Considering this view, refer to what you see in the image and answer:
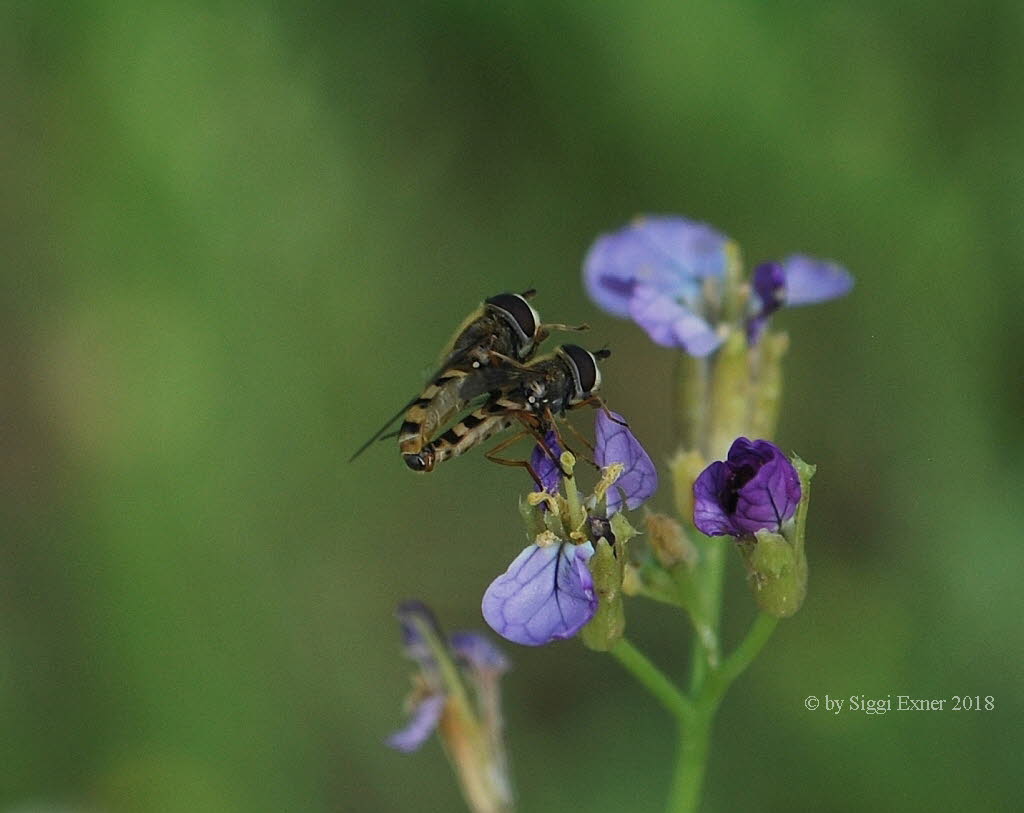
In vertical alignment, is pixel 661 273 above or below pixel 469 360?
above

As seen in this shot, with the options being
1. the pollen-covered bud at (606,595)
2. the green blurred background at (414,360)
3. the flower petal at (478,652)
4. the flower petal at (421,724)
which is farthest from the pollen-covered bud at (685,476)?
the green blurred background at (414,360)

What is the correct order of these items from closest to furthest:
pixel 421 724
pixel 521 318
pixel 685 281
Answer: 1. pixel 521 318
2. pixel 421 724
3. pixel 685 281

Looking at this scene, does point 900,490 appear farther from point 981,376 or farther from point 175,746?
point 175,746

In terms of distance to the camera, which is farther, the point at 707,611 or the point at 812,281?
the point at 812,281

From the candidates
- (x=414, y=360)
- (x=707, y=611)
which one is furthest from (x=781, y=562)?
(x=414, y=360)

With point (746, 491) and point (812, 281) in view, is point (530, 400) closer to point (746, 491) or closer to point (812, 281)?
point (746, 491)

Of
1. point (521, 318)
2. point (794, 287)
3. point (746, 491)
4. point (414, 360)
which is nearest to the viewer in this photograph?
point (746, 491)

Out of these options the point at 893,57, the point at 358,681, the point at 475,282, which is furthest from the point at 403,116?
the point at 358,681

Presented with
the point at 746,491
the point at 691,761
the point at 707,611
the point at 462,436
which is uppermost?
the point at 462,436
